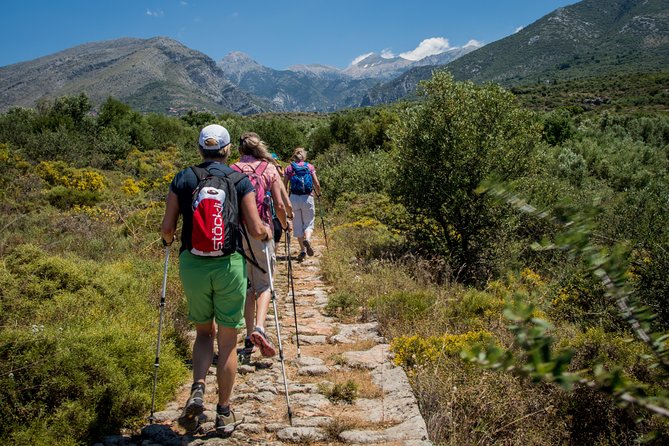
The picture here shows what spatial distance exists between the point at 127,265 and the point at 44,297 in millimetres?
1825

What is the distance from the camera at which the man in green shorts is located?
11.8 feet

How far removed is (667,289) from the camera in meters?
6.85

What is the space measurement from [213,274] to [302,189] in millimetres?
5671

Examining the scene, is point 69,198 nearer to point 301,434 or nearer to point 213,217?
point 213,217

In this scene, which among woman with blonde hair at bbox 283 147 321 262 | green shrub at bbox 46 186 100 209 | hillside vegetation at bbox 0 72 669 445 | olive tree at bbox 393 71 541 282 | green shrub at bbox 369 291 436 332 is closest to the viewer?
hillside vegetation at bbox 0 72 669 445

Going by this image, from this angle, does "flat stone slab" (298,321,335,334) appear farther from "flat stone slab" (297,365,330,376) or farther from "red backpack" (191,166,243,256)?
"red backpack" (191,166,243,256)

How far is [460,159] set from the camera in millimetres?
9523

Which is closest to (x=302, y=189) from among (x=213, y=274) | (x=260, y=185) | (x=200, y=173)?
(x=260, y=185)

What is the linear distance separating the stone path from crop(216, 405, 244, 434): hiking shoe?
0.07m

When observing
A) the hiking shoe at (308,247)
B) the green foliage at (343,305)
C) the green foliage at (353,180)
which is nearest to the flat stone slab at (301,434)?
the green foliage at (343,305)

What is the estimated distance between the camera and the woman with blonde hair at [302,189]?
898 cm

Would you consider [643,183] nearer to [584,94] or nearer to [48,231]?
[48,231]

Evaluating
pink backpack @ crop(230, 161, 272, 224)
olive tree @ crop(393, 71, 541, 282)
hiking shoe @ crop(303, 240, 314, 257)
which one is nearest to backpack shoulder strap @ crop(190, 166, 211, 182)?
pink backpack @ crop(230, 161, 272, 224)

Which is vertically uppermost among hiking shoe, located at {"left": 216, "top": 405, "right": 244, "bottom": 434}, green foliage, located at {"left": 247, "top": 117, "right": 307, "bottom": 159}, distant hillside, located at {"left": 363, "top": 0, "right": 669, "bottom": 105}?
distant hillside, located at {"left": 363, "top": 0, "right": 669, "bottom": 105}
